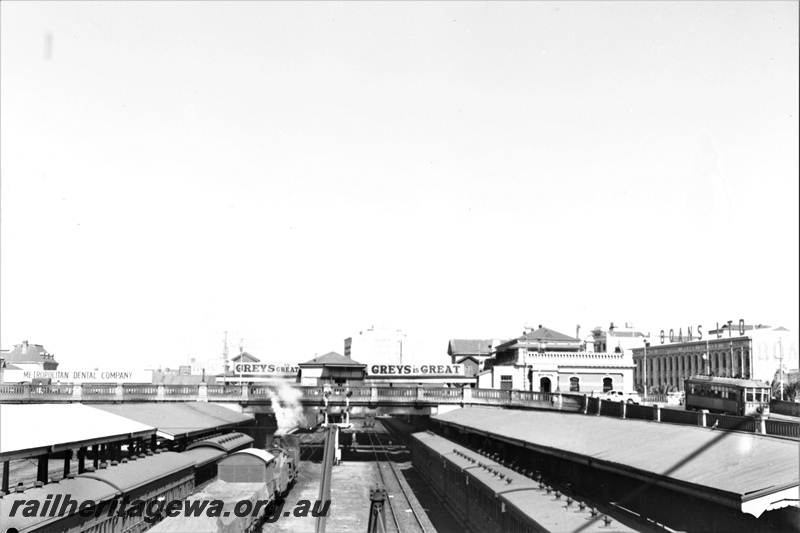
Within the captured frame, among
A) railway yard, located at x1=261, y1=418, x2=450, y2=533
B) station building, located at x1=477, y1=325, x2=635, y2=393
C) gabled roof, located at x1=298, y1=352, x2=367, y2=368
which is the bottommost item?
railway yard, located at x1=261, y1=418, x2=450, y2=533

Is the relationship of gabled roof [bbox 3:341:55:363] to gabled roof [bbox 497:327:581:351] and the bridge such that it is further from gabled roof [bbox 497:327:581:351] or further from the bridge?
gabled roof [bbox 497:327:581:351]

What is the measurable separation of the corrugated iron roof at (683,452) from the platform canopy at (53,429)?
1554 centimetres

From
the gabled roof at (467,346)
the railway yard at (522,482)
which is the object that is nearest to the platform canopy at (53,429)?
the railway yard at (522,482)

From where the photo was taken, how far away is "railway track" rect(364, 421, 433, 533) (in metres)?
30.1

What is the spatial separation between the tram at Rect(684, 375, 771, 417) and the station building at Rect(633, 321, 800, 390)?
125ft

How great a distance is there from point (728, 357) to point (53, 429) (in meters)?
98.3

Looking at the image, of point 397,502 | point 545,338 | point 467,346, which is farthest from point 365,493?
point 467,346

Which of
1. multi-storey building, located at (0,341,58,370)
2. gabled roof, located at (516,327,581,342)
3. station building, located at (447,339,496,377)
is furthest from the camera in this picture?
station building, located at (447,339,496,377)

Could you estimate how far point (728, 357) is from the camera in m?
101

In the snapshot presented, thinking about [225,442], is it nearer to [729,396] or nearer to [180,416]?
[180,416]

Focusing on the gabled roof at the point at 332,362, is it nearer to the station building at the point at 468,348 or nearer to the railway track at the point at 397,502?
the railway track at the point at 397,502

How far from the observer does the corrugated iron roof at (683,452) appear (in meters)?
15.3

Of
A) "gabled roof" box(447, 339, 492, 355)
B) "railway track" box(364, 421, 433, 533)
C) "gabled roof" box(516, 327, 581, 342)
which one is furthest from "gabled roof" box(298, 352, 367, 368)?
"gabled roof" box(447, 339, 492, 355)

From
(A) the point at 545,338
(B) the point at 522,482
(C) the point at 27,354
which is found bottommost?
(C) the point at 27,354
